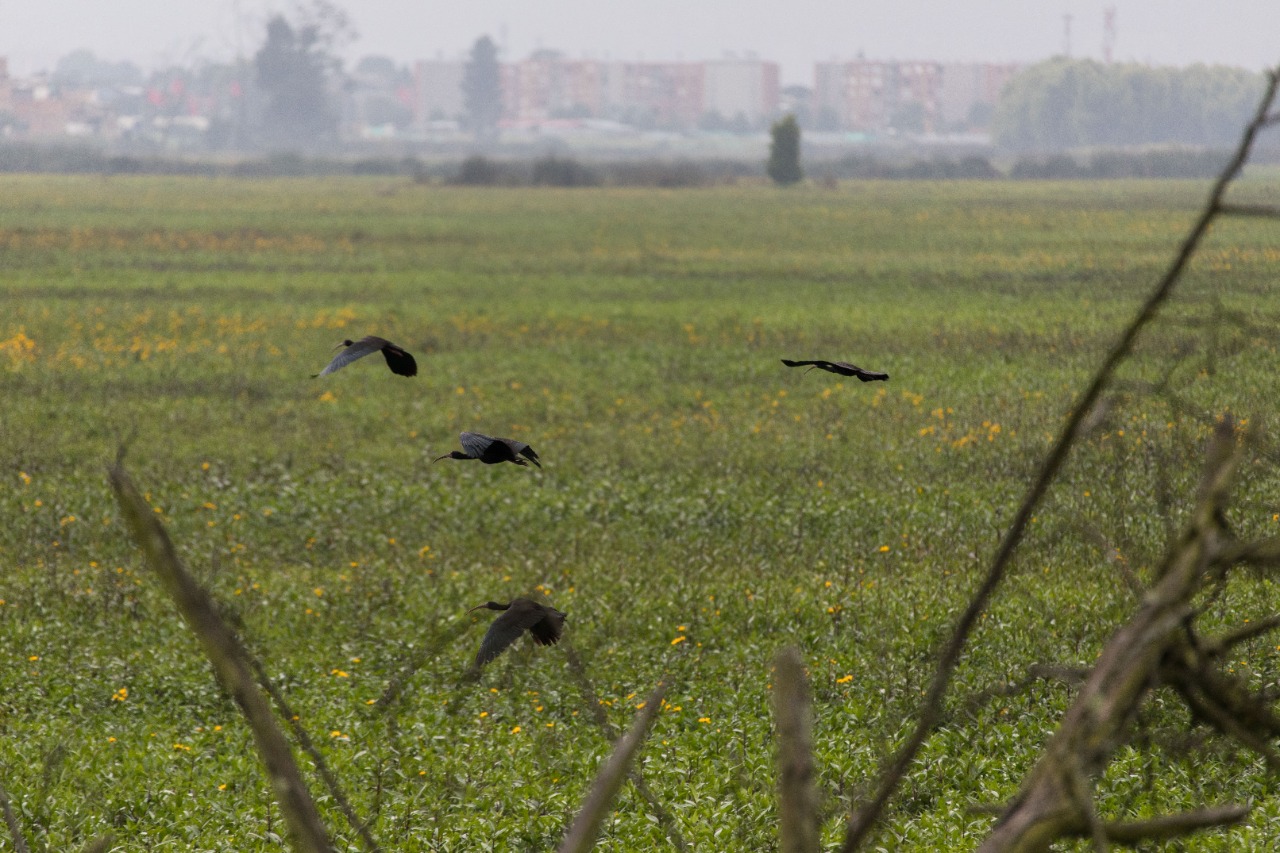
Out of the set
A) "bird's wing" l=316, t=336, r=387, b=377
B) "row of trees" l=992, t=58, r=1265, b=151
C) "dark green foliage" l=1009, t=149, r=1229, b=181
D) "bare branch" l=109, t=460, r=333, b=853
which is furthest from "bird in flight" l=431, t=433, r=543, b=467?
"row of trees" l=992, t=58, r=1265, b=151

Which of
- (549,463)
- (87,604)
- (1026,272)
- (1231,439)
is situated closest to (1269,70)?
(1231,439)

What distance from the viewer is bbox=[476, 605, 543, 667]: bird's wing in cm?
112

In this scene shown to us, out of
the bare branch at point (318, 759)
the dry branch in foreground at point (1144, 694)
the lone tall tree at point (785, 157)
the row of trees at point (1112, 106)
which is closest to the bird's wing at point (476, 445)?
the bare branch at point (318, 759)

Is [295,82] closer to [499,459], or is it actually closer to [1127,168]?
[1127,168]

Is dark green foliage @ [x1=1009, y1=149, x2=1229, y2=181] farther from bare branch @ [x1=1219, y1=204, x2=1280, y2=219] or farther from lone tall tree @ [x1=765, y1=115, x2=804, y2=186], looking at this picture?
bare branch @ [x1=1219, y1=204, x2=1280, y2=219]

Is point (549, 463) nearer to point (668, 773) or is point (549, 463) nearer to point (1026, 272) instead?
point (668, 773)

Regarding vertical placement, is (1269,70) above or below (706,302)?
above

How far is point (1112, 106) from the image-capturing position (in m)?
170

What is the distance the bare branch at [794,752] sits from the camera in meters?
0.57

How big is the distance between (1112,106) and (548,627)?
18288cm

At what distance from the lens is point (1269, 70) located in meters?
0.83

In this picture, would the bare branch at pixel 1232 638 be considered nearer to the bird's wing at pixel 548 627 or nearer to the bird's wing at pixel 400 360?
the bird's wing at pixel 548 627

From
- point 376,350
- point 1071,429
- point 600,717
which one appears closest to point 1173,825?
point 1071,429

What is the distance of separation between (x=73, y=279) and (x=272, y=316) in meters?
7.26
